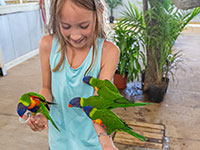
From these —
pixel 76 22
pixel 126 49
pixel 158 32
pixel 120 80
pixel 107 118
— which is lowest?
pixel 120 80

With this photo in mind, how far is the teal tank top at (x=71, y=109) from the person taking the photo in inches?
34.1

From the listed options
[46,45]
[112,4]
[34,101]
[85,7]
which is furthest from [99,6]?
[112,4]

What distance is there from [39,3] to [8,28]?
126cm

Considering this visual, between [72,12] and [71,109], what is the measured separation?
0.45 meters

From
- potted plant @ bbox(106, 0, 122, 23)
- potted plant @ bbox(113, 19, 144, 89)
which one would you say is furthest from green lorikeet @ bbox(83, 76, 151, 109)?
potted plant @ bbox(106, 0, 122, 23)

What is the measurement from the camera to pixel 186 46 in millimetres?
5441

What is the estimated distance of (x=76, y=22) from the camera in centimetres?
69

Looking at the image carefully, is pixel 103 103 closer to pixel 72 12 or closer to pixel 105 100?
pixel 105 100

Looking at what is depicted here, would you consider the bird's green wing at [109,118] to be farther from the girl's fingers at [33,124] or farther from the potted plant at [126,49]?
the potted plant at [126,49]

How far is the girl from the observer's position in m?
0.70

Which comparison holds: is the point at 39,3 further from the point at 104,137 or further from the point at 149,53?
the point at 104,137

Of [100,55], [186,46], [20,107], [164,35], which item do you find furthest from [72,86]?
[186,46]

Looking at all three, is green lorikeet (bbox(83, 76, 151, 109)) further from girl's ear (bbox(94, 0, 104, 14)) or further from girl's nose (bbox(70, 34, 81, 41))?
girl's ear (bbox(94, 0, 104, 14))

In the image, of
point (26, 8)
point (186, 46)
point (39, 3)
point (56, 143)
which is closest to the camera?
point (56, 143)
